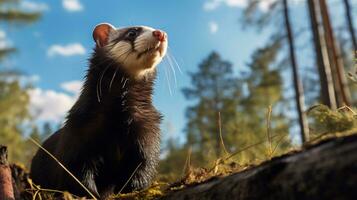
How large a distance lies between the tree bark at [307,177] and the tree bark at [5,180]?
1.66 metres

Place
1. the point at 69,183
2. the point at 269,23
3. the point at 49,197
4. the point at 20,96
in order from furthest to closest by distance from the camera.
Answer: the point at 20,96, the point at 269,23, the point at 69,183, the point at 49,197

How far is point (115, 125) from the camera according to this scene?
475cm

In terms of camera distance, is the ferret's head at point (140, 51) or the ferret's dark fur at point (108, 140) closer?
the ferret's dark fur at point (108, 140)

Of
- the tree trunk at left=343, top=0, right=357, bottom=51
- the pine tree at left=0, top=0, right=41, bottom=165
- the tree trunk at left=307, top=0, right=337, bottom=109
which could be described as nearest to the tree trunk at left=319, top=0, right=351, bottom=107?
the tree trunk at left=307, top=0, right=337, bottom=109

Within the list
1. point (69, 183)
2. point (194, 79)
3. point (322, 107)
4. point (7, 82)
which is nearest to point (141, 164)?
point (69, 183)

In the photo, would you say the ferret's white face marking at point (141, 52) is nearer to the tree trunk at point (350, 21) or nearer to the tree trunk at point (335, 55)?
the tree trunk at point (335, 55)

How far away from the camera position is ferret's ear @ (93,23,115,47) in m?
6.04

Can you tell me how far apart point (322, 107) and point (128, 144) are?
7.30ft

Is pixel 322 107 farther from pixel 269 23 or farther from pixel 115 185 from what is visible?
pixel 269 23

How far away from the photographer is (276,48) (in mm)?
22797

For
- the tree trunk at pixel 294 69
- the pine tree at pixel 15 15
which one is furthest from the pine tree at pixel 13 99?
the tree trunk at pixel 294 69

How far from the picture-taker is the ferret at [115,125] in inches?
179

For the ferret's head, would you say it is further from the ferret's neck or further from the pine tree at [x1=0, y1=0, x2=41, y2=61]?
the pine tree at [x1=0, y1=0, x2=41, y2=61]

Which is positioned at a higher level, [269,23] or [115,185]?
[269,23]
